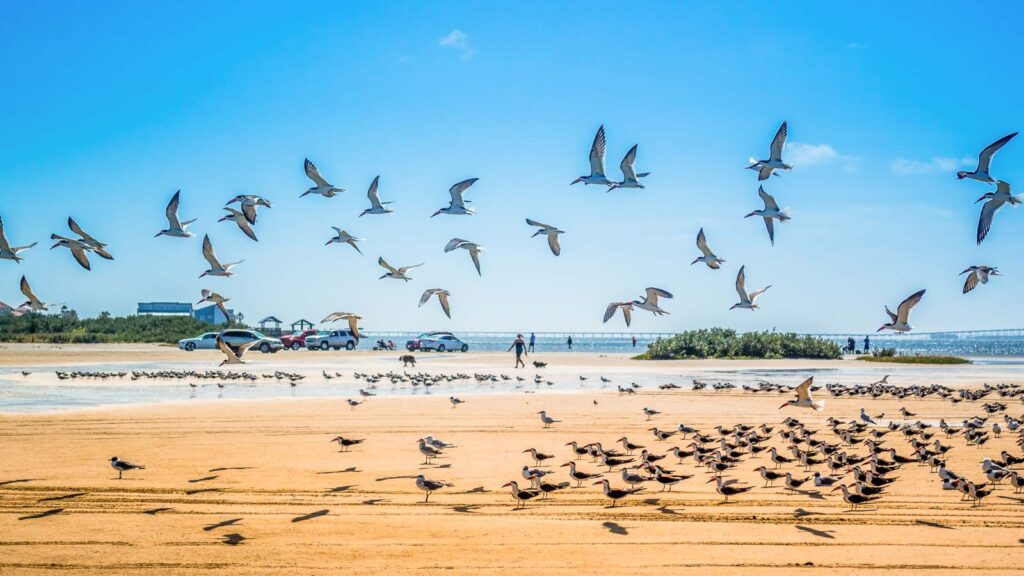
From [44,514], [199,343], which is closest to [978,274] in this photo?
[44,514]

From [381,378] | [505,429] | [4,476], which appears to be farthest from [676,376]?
[4,476]

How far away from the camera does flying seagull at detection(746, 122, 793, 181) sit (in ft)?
66.5

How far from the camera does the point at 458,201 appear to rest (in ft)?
72.0

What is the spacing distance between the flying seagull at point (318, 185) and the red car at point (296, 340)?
5093 cm

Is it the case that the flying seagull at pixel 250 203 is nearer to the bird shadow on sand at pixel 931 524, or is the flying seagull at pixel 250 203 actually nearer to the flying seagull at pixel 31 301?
the flying seagull at pixel 31 301

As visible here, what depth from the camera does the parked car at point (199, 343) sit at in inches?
2532

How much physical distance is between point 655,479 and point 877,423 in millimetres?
11220

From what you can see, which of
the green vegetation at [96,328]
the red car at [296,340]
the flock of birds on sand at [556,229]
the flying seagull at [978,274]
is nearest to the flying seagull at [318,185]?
the flock of birds on sand at [556,229]

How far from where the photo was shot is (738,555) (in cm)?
935

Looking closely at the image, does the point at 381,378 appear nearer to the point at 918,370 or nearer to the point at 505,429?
the point at 505,429

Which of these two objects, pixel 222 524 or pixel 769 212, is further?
pixel 769 212

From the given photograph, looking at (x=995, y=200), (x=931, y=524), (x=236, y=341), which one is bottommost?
(x=931, y=524)

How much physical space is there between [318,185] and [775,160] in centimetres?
1064

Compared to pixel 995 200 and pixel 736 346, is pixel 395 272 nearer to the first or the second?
pixel 995 200
